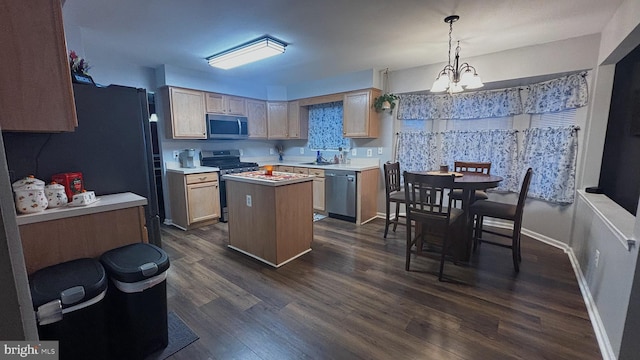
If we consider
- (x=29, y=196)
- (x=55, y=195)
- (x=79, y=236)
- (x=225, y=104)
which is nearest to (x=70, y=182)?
(x=55, y=195)

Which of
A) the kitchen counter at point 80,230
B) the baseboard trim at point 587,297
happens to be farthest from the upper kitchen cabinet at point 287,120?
the baseboard trim at point 587,297

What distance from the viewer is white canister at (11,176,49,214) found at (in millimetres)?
1362

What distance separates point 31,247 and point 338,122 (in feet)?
14.1

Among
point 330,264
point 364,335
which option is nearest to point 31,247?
point 364,335

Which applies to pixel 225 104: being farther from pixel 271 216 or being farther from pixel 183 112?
pixel 271 216

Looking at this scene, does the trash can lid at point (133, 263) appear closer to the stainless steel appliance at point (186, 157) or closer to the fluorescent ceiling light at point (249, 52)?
the fluorescent ceiling light at point (249, 52)

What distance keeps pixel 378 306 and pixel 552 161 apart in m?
2.83

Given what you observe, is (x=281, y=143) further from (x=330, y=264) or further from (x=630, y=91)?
(x=630, y=91)

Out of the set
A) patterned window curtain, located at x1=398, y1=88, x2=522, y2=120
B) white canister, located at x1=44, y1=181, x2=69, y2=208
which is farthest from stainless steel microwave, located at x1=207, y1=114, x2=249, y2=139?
white canister, located at x1=44, y1=181, x2=69, y2=208

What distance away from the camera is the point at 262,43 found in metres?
2.84

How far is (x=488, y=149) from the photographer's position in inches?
148

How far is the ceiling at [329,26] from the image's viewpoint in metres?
2.13

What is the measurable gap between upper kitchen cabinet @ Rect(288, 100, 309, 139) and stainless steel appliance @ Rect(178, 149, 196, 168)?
1910 millimetres

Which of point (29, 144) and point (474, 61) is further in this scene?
point (474, 61)
